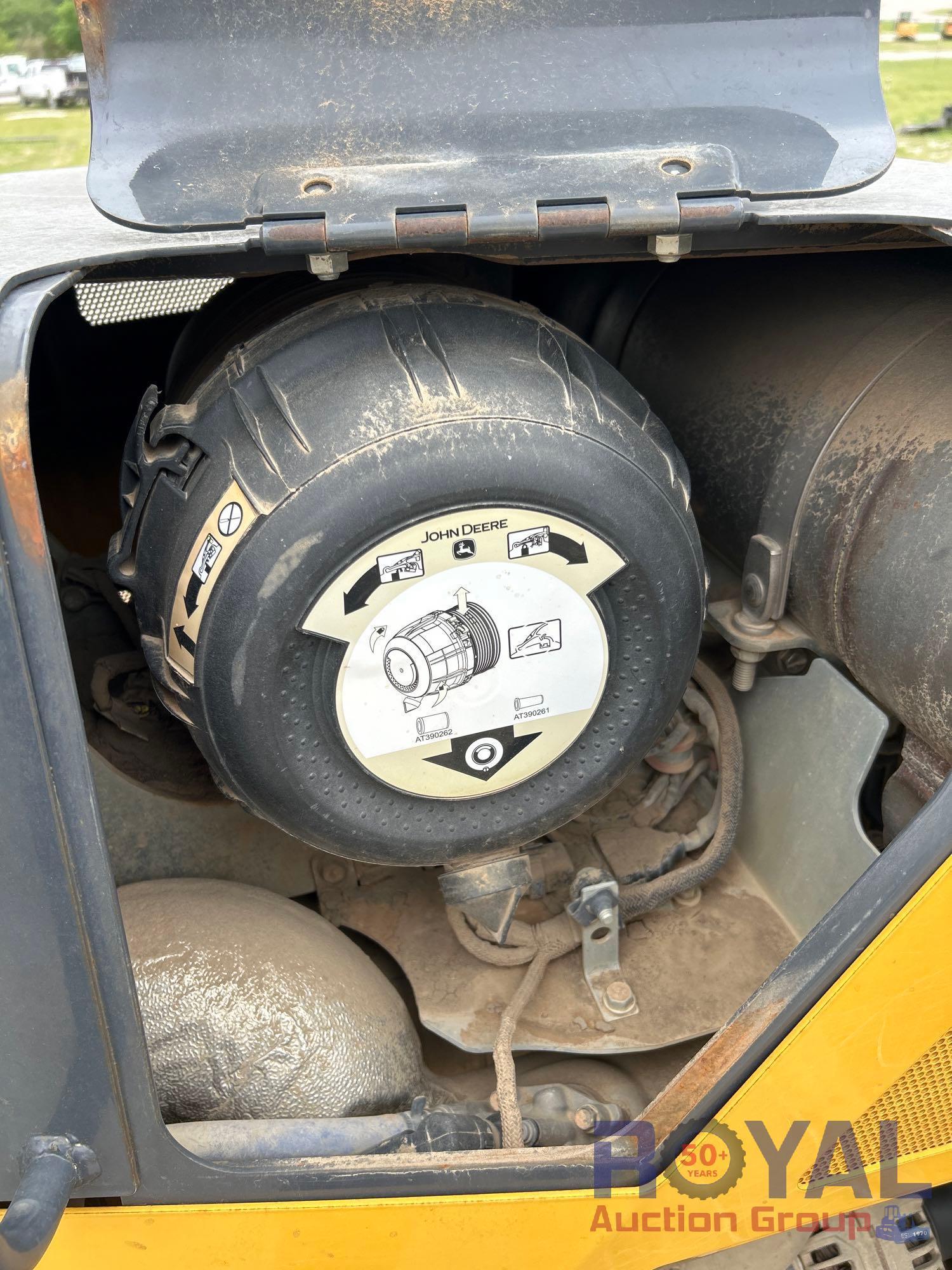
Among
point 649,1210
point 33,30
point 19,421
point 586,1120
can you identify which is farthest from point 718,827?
point 33,30

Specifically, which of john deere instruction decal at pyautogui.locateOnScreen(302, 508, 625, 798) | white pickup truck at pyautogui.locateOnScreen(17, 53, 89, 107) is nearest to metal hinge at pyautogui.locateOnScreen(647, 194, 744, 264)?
john deere instruction decal at pyautogui.locateOnScreen(302, 508, 625, 798)

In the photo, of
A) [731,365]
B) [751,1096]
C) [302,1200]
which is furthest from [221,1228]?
[731,365]

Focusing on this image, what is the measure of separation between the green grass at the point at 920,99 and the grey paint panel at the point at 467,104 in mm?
8181

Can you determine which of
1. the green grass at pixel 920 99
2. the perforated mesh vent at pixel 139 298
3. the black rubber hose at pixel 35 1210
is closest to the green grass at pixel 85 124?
the green grass at pixel 920 99

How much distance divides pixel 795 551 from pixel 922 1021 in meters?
0.58

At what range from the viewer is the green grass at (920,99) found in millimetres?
9148

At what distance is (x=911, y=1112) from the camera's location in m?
1.11

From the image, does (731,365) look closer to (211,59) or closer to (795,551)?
(795,551)

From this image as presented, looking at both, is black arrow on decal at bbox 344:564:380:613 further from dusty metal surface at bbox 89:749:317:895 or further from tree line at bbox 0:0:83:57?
tree line at bbox 0:0:83:57

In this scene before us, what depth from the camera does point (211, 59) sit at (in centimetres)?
93

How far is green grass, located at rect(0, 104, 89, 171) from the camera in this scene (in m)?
9.49

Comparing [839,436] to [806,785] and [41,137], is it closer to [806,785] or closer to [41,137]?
[806,785]

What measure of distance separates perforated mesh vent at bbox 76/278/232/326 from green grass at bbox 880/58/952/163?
760cm

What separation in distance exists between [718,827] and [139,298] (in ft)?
4.81
